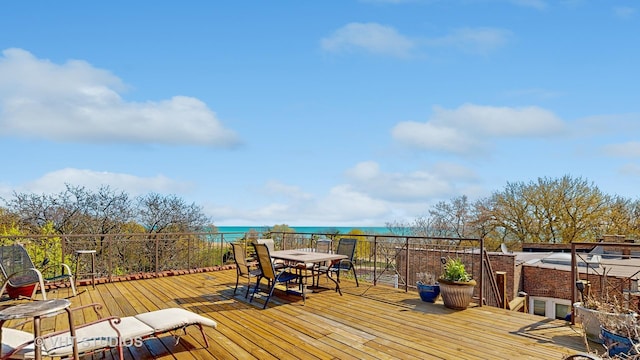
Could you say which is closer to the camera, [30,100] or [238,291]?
[238,291]

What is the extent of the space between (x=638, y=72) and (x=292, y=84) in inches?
322

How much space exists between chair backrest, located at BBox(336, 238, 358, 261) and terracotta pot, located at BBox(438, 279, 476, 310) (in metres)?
1.86

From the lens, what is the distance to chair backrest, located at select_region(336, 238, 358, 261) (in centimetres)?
654

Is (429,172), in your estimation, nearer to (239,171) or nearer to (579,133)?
(579,133)

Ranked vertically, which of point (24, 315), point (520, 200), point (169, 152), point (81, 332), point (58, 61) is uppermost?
point (58, 61)

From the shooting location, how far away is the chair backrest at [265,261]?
17.1ft

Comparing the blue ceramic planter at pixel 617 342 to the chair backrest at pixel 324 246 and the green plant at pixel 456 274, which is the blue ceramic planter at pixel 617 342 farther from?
the chair backrest at pixel 324 246

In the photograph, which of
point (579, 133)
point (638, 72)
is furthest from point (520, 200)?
point (638, 72)

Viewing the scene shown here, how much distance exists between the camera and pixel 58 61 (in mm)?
7793

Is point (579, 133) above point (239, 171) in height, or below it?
above

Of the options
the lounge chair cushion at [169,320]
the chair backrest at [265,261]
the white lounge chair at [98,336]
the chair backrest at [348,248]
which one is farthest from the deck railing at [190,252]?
the white lounge chair at [98,336]

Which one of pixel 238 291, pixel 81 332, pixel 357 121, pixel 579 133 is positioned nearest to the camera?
pixel 81 332

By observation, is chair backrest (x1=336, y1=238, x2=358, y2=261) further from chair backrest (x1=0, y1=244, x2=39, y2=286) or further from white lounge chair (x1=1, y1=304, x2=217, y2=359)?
chair backrest (x1=0, y1=244, x2=39, y2=286)

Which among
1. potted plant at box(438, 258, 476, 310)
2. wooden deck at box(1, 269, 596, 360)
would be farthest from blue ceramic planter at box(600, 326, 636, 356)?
potted plant at box(438, 258, 476, 310)
